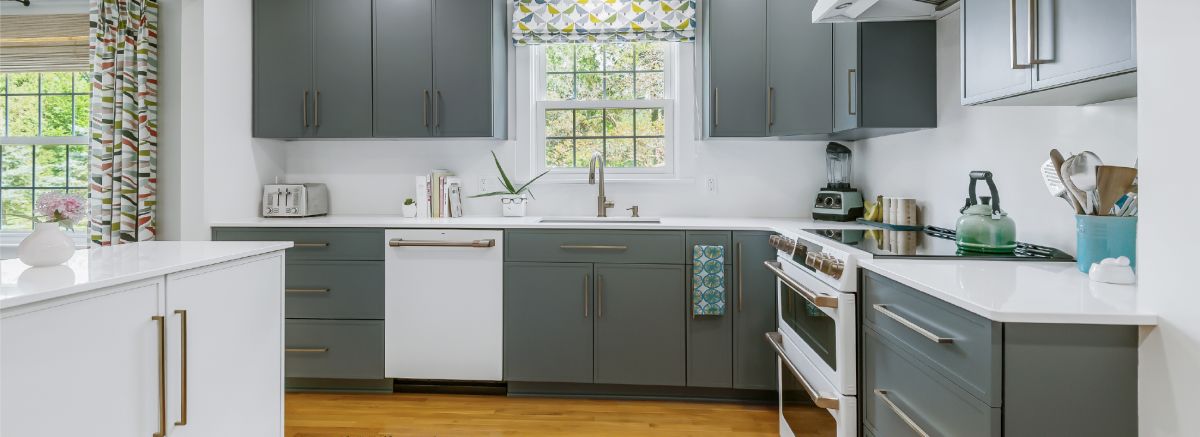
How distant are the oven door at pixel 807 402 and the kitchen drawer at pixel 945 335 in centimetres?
35

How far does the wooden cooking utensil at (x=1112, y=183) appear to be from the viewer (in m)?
1.32

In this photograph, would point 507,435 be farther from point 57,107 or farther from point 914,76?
point 57,107

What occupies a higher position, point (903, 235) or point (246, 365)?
point (903, 235)

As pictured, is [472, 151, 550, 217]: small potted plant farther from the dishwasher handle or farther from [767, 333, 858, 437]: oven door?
[767, 333, 858, 437]: oven door

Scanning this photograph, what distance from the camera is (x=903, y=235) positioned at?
2.19 meters

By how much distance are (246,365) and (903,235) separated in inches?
90.3

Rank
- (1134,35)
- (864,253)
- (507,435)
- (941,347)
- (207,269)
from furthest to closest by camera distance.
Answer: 1. (507,435)
2. (864,253)
3. (207,269)
4. (941,347)
5. (1134,35)

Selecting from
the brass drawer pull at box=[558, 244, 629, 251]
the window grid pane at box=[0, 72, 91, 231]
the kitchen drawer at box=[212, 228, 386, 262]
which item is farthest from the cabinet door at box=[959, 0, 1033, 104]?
the window grid pane at box=[0, 72, 91, 231]

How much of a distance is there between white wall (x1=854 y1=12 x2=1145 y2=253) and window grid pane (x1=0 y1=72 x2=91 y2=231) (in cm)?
447

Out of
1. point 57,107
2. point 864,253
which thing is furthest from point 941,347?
point 57,107

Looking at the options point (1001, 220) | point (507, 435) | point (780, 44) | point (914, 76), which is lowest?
point (507, 435)

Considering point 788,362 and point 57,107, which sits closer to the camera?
point 788,362

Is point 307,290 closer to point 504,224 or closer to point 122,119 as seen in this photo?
point 504,224

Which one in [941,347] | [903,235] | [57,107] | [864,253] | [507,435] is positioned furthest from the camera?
[57,107]
